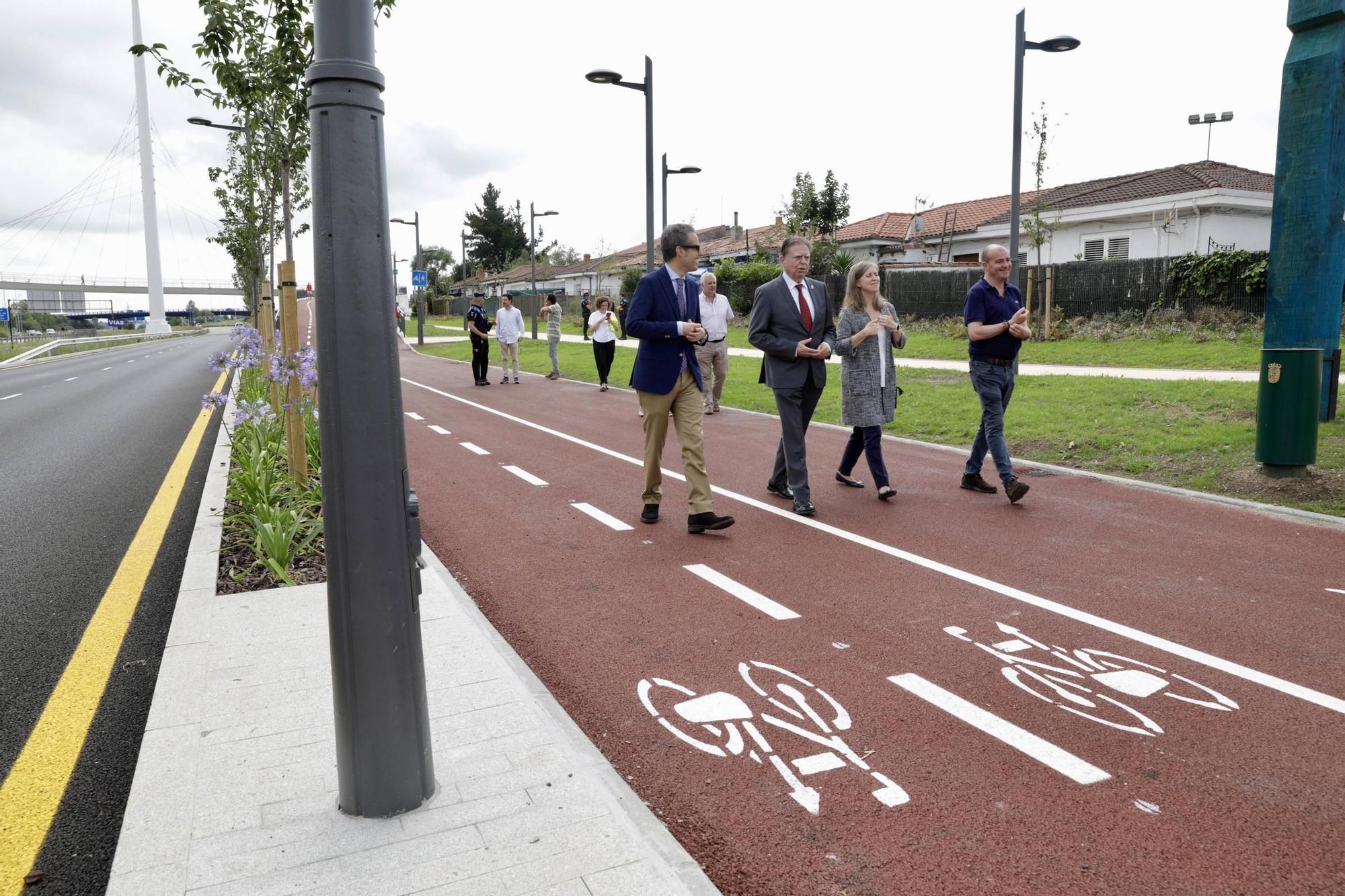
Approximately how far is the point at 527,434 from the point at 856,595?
7.64 metres

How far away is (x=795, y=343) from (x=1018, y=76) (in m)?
10.7

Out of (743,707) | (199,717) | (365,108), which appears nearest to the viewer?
(365,108)

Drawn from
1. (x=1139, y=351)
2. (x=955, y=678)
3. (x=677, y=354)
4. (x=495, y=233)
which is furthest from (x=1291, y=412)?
(x=495, y=233)

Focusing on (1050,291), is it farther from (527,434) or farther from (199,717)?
(199,717)

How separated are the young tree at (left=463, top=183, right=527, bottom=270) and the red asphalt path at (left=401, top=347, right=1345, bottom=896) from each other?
99.2 m

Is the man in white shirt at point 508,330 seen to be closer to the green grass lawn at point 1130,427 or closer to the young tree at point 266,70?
the green grass lawn at point 1130,427

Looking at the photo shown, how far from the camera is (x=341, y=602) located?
281 cm

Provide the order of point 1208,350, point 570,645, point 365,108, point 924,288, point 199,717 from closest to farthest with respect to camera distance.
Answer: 1. point 365,108
2. point 199,717
3. point 570,645
4. point 1208,350
5. point 924,288

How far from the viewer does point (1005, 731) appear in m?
3.59

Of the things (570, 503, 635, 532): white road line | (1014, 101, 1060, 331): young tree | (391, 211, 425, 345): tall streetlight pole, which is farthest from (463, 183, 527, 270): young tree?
(570, 503, 635, 532): white road line

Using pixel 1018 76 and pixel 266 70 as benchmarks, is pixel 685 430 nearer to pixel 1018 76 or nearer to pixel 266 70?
pixel 266 70

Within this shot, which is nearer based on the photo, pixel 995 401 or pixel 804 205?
pixel 995 401

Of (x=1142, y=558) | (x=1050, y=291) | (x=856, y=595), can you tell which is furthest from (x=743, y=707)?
(x=1050, y=291)

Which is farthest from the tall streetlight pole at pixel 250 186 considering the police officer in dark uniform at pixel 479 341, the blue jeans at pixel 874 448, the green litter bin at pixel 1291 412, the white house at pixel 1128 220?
the white house at pixel 1128 220
